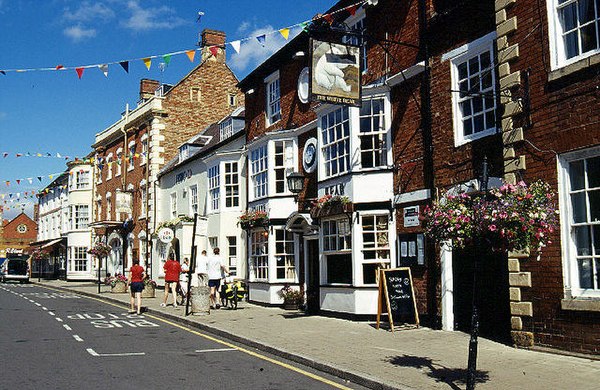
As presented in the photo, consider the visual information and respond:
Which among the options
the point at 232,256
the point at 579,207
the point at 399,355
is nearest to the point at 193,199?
the point at 232,256

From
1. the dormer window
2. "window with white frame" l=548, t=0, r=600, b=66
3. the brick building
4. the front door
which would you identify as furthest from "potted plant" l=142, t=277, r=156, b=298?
"window with white frame" l=548, t=0, r=600, b=66

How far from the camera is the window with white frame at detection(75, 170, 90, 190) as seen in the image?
46.9 m

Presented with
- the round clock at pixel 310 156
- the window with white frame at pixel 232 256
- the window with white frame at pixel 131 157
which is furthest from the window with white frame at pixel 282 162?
the window with white frame at pixel 131 157

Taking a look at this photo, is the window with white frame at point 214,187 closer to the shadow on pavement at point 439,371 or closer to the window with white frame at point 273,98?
the window with white frame at point 273,98

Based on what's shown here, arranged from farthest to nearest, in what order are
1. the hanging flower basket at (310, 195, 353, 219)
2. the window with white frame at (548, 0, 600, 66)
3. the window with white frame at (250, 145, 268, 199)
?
the window with white frame at (250, 145, 268, 199)
the hanging flower basket at (310, 195, 353, 219)
the window with white frame at (548, 0, 600, 66)

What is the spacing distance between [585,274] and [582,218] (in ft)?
2.78

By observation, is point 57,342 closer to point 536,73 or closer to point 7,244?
point 536,73

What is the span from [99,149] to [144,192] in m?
10.3

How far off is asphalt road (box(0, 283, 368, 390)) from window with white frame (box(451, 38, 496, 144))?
5.72 meters

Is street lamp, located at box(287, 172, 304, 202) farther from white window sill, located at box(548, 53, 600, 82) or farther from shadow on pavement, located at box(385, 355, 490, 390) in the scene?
white window sill, located at box(548, 53, 600, 82)

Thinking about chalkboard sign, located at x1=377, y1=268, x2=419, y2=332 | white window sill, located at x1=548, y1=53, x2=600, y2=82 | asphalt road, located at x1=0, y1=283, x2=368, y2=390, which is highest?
white window sill, located at x1=548, y1=53, x2=600, y2=82

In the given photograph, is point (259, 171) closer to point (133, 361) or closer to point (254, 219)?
point (254, 219)

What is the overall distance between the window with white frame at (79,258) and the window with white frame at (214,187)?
24.6 m

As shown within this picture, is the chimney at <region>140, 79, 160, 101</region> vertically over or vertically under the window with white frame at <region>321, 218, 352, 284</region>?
over
